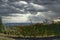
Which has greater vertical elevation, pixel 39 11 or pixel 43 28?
pixel 39 11

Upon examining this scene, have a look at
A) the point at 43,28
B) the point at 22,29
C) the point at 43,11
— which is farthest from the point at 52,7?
the point at 22,29

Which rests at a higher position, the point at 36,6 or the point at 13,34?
the point at 36,6

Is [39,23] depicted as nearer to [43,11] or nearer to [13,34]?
[43,11]

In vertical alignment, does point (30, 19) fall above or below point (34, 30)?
above

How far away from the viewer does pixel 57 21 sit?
4.23m

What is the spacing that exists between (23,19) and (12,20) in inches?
8.8

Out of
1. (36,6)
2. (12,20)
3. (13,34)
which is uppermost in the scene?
(36,6)

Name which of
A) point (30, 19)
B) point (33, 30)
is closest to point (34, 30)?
point (33, 30)

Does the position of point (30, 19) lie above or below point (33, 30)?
above

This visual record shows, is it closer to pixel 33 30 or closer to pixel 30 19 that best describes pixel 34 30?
pixel 33 30

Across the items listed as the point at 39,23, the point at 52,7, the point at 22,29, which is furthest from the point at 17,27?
the point at 52,7

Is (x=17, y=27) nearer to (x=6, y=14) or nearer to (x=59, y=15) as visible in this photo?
(x=6, y=14)

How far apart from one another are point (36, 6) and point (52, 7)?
1.07 ft

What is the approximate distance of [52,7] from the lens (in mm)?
4238
